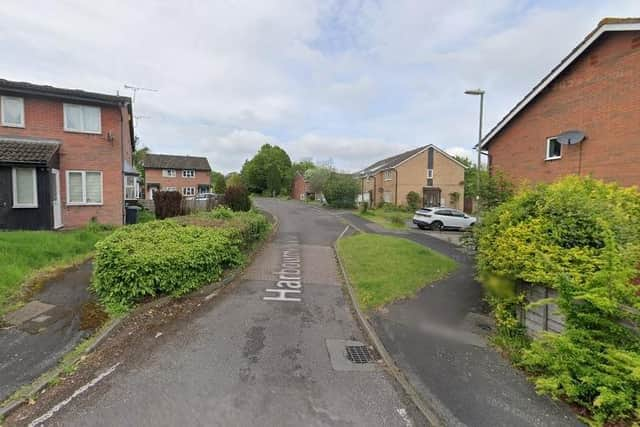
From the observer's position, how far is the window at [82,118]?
12898mm

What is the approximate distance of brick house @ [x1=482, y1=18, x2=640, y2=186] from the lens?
872 cm

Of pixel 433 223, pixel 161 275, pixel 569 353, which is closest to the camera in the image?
pixel 569 353

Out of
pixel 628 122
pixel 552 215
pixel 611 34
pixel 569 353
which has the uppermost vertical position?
pixel 611 34

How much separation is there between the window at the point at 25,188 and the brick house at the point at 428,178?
29.5 meters

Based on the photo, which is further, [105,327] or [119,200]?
[119,200]

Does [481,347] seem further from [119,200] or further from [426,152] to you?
[426,152]

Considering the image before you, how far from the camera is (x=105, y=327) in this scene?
466 centimetres

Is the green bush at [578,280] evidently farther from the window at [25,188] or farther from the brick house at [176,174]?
the brick house at [176,174]

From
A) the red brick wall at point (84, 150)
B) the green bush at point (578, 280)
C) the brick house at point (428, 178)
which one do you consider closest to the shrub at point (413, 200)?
the brick house at point (428, 178)

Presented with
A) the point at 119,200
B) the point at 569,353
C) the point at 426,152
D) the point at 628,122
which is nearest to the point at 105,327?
the point at 569,353

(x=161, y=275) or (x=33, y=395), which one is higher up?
(x=161, y=275)

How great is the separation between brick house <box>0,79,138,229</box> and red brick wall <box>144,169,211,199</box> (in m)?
29.6

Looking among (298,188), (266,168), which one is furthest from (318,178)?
(266,168)

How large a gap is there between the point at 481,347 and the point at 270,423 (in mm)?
3253
